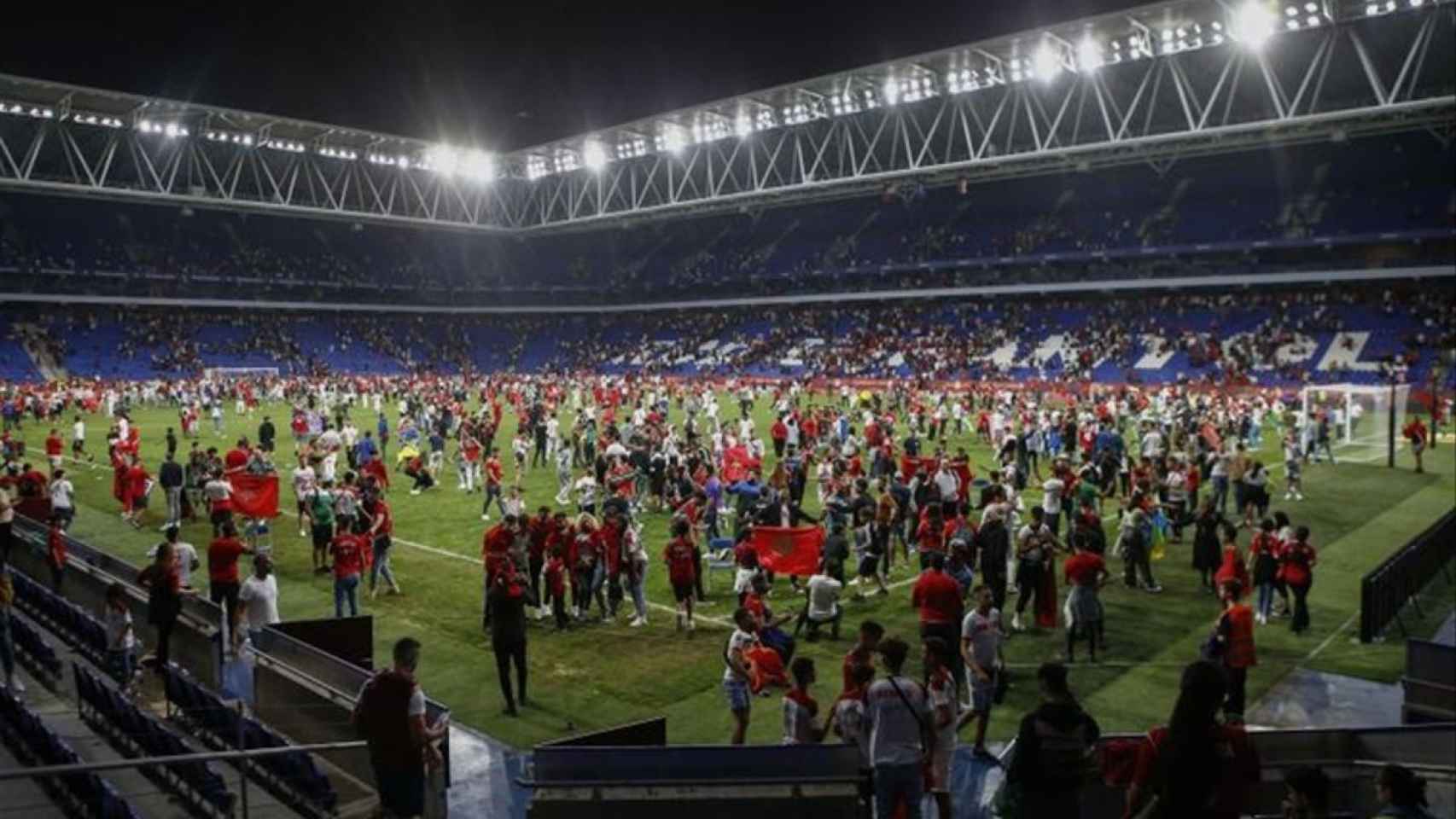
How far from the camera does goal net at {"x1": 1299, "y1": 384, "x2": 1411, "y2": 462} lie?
32938 mm

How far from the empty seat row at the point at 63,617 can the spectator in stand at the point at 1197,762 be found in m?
12.4

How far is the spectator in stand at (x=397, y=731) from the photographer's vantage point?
7.52 m

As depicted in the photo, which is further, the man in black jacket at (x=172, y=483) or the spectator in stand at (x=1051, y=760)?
the man in black jacket at (x=172, y=483)

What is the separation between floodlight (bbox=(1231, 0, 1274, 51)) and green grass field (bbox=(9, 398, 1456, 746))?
24.7m

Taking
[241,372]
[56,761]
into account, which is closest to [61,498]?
[56,761]

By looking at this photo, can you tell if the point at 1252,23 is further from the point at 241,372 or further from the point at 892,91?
the point at 241,372

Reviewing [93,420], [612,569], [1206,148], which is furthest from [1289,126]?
[93,420]

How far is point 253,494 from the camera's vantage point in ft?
70.7

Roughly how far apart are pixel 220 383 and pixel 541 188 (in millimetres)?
30290

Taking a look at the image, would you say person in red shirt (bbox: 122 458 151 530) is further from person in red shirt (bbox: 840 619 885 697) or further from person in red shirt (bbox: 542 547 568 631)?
person in red shirt (bbox: 840 619 885 697)

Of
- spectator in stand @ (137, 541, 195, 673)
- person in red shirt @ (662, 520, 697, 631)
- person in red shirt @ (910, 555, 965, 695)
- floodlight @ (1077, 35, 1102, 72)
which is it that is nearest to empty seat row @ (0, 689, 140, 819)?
spectator in stand @ (137, 541, 195, 673)

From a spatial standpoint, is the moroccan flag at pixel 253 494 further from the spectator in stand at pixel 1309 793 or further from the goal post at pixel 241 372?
the goal post at pixel 241 372

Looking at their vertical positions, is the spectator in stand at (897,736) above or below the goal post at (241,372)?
below

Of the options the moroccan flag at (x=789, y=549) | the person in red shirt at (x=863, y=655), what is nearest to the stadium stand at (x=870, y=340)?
the moroccan flag at (x=789, y=549)
